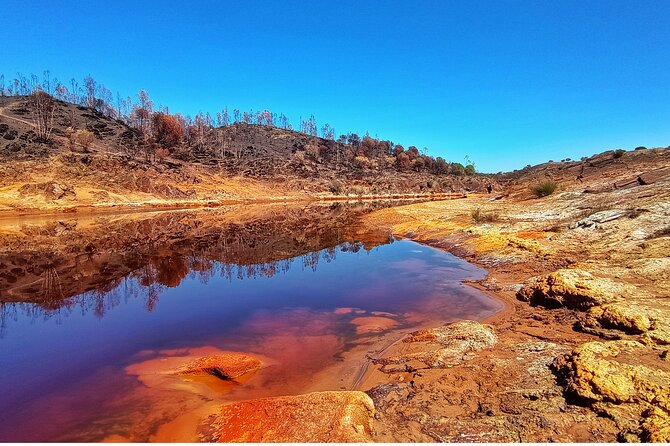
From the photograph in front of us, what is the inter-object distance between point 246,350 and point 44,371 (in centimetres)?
Answer: 375

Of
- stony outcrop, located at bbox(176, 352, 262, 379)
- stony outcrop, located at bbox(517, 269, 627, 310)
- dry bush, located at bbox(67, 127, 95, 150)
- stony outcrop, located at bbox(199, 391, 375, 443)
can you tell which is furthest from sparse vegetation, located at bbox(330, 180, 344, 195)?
stony outcrop, located at bbox(199, 391, 375, 443)

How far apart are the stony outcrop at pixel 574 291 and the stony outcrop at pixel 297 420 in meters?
5.76

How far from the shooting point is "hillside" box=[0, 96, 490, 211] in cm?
4175

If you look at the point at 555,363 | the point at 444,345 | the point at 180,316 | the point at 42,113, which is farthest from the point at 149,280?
the point at 42,113

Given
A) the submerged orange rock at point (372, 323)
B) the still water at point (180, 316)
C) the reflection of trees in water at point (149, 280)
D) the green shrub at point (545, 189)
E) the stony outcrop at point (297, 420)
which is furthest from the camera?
the green shrub at point (545, 189)

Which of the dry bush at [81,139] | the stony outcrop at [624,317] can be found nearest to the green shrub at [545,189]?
the stony outcrop at [624,317]

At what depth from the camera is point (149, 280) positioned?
1382cm

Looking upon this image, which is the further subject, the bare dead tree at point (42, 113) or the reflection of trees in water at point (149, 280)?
the bare dead tree at point (42, 113)

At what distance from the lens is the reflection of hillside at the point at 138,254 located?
1253 cm

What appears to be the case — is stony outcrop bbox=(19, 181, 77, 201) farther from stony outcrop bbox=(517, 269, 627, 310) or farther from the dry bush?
stony outcrop bbox=(517, 269, 627, 310)

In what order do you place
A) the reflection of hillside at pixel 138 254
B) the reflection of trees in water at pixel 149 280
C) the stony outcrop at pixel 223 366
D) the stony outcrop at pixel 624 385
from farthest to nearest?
the reflection of hillside at pixel 138 254 < the reflection of trees in water at pixel 149 280 < the stony outcrop at pixel 223 366 < the stony outcrop at pixel 624 385

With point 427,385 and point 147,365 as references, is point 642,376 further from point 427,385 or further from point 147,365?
point 147,365

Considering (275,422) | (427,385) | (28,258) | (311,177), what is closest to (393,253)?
(427,385)

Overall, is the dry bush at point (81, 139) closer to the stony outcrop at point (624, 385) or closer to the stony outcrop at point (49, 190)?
the stony outcrop at point (49, 190)
